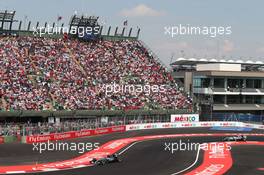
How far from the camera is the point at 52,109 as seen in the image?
57.8 metres

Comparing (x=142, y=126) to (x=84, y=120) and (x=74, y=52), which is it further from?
(x=74, y=52)

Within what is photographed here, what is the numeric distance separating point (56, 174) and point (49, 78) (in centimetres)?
3313

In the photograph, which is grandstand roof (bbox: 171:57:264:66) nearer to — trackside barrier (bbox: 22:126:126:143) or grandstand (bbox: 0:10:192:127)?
grandstand (bbox: 0:10:192:127)

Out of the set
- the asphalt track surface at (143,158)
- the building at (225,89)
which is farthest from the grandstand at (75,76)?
the asphalt track surface at (143,158)

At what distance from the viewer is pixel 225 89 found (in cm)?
8150

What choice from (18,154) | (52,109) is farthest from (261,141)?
(18,154)

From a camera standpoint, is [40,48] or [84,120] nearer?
[84,120]

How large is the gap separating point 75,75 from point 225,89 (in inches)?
1100

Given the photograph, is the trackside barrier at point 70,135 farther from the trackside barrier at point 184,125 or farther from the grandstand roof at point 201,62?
the grandstand roof at point 201,62

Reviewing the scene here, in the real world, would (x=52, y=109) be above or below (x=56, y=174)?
above

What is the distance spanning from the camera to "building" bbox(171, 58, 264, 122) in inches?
3152

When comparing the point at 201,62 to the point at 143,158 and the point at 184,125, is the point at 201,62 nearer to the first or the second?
the point at 184,125


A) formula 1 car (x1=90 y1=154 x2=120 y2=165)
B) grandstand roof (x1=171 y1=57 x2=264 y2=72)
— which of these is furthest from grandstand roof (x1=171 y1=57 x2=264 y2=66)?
formula 1 car (x1=90 y1=154 x2=120 y2=165)

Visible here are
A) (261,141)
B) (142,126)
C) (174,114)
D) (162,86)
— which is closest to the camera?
(261,141)
